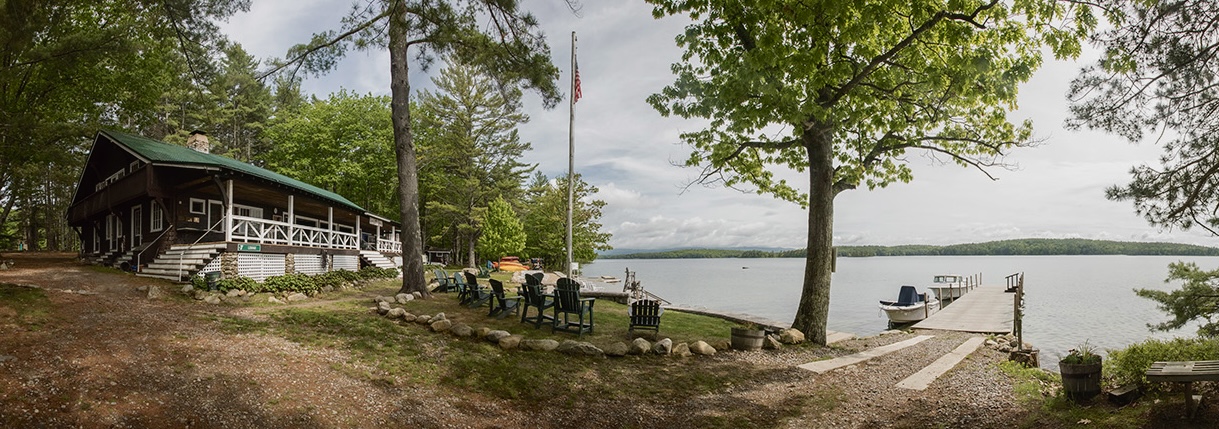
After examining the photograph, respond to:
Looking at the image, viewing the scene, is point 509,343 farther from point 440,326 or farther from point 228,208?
point 228,208

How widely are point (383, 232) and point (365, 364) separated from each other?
113ft

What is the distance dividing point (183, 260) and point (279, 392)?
12900mm

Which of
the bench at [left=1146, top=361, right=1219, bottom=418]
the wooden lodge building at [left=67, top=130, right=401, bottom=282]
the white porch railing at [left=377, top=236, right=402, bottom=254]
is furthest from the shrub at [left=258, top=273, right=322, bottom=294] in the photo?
the bench at [left=1146, top=361, right=1219, bottom=418]

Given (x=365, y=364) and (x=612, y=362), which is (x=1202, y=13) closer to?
(x=612, y=362)

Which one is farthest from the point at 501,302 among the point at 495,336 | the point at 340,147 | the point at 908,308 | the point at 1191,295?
the point at 340,147

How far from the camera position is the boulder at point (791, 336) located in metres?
10.1

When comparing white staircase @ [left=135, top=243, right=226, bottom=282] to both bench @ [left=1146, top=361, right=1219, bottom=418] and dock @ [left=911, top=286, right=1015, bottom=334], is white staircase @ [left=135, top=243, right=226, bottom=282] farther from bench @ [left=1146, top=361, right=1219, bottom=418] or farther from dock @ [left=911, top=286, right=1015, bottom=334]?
dock @ [left=911, top=286, right=1015, bottom=334]

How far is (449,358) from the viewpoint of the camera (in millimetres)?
7164

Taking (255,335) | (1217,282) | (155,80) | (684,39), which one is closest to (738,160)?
(684,39)

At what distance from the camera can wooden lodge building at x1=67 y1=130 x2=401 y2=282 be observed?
49.2 feet

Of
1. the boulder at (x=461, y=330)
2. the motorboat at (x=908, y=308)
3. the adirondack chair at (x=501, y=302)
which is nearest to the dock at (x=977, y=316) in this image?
the motorboat at (x=908, y=308)

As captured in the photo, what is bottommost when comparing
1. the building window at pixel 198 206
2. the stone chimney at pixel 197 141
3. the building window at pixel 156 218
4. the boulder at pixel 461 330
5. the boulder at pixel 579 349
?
the boulder at pixel 579 349

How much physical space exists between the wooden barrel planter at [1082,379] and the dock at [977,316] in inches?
382

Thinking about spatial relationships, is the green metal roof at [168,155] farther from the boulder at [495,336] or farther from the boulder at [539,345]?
the boulder at [539,345]
